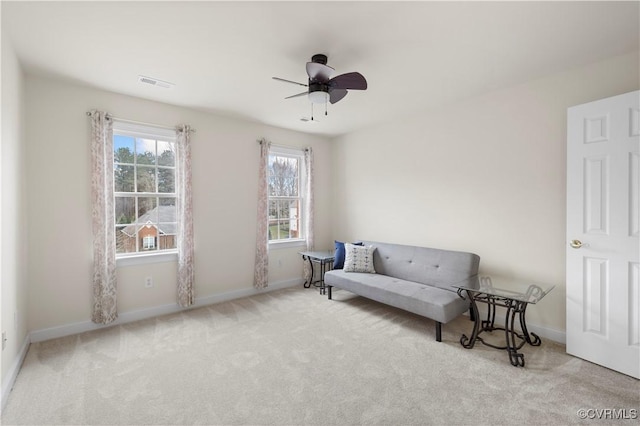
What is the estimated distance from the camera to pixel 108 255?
10.6ft

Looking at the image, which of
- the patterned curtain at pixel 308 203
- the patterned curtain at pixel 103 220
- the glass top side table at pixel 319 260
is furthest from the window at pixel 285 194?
the patterned curtain at pixel 103 220

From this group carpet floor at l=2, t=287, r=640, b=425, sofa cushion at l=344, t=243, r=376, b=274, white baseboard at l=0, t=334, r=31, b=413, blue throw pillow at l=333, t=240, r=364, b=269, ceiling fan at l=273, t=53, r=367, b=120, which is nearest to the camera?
carpet floor at l=2, t=287, r=640, b=425

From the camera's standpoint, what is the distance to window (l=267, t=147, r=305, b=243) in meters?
4.89

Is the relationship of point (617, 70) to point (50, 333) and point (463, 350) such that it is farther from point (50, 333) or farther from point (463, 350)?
point (50, 333)

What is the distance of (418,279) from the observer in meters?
3.67

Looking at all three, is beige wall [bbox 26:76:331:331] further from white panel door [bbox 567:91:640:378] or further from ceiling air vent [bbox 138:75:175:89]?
white panel door [bbox 567:91:640:378]

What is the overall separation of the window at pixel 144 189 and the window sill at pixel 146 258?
→ 8 centimetres

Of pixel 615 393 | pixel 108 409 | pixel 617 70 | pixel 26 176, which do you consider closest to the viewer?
pixel 108 409

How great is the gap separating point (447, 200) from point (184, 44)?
11.0 feet

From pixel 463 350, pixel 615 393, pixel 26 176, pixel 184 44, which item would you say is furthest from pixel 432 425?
pixel 26 176

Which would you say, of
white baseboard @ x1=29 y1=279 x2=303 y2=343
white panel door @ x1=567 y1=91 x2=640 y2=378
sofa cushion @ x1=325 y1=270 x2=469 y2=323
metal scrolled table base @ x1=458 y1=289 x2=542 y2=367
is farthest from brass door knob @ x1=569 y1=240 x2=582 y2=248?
white baseboard @ x1=29 y1=279 x2=303 y2=343

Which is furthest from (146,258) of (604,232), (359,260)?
(604,232)

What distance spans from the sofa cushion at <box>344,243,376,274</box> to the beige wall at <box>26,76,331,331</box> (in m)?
1.24

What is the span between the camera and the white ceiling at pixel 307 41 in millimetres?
1946
